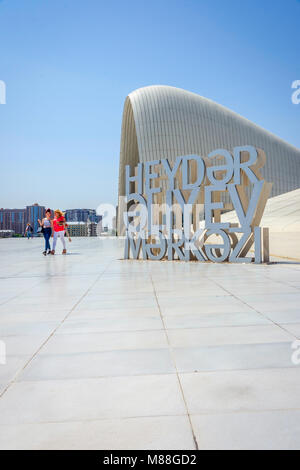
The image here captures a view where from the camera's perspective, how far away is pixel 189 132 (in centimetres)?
4591

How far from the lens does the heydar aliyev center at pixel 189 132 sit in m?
44.5

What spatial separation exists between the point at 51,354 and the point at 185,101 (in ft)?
155

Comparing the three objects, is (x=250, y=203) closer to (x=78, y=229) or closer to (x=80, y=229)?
(x=80, y=229)

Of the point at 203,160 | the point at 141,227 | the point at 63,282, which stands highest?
the point at 203,160

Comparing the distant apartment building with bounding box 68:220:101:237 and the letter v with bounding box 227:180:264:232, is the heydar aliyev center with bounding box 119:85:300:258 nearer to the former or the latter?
the letter v with bounding box 227:180:264:232

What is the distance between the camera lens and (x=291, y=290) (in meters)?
6.12

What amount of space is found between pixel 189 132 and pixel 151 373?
45.2m

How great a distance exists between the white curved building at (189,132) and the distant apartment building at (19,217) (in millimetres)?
84391

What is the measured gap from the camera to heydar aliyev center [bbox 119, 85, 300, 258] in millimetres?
44469

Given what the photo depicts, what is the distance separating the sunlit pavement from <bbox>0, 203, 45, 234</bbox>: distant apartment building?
427 feet

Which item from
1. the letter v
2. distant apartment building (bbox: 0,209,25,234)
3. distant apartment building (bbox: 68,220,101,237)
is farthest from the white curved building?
distant apartment building (bbox: 0,209,25,234)

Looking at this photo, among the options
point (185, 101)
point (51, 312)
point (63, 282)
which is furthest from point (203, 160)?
point (185, 101)

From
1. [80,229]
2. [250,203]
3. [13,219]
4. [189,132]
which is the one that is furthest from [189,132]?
[13,219]
